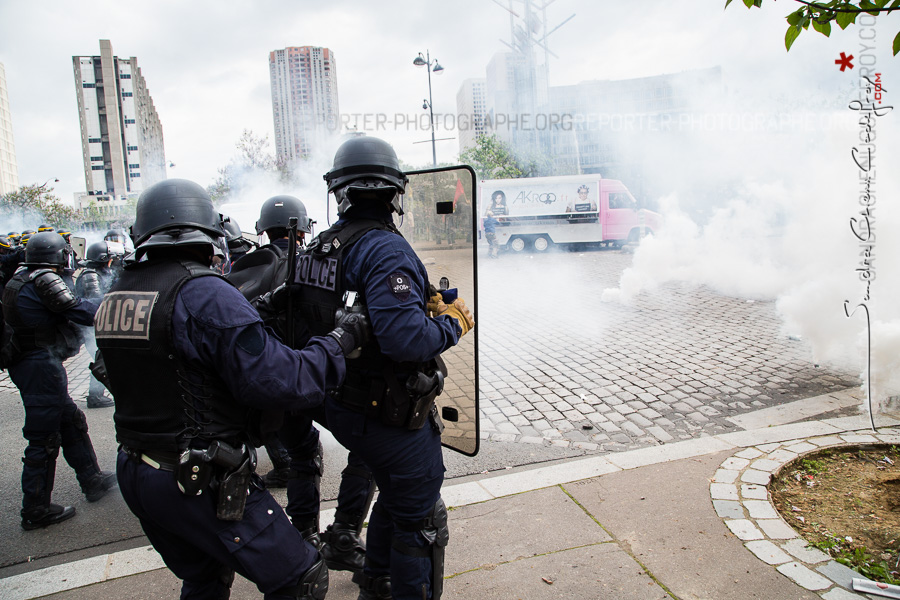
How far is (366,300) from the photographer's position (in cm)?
198

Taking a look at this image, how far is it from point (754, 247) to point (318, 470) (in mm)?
12005

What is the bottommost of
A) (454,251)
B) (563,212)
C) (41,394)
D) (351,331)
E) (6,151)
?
(41,394)

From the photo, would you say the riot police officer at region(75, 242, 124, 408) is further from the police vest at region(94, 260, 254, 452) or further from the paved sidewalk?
the police vest at region(94, 260, 254, 452)

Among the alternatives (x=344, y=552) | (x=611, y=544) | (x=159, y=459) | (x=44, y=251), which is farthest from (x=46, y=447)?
(x=611, y=544)

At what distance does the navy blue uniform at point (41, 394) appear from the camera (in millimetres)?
3281

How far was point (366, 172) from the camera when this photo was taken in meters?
2.29

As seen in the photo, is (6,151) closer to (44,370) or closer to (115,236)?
(115,236)

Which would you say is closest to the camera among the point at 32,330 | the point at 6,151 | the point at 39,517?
the point at 39,517

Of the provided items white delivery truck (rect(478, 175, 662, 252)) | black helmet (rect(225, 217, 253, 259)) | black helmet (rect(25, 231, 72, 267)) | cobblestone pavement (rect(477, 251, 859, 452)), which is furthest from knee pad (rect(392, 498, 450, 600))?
white delivery truck (rect(478, 175, 662, 252))

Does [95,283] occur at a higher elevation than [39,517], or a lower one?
higher

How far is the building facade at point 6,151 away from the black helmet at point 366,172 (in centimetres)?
9841

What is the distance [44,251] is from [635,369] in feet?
17.1

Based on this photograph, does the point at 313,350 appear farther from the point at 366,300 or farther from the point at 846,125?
the point at 846,125

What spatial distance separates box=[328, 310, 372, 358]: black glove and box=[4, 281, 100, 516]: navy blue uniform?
242 centimetres
